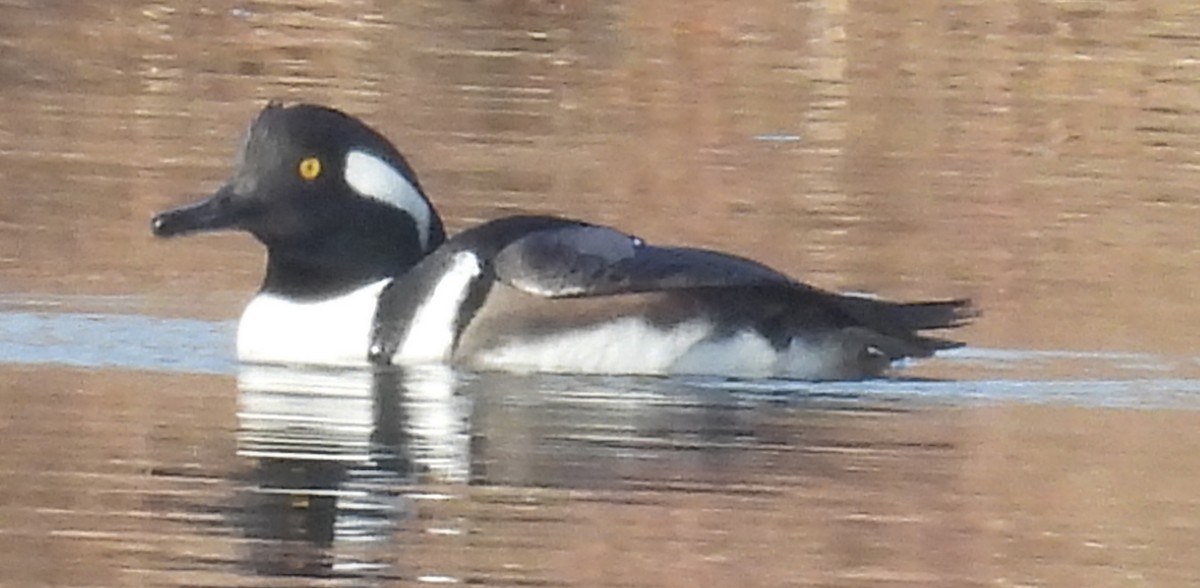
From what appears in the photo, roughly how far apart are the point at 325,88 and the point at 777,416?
8.08m

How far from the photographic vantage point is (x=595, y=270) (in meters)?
9.84

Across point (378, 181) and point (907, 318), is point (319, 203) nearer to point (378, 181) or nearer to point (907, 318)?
point (378, 181)

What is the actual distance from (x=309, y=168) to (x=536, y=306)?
0.92 metres

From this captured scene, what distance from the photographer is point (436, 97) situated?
17.3 meters

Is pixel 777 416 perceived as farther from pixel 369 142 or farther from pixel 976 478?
pixel 369 142

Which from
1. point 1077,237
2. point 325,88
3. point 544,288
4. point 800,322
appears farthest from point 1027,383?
point 325,88

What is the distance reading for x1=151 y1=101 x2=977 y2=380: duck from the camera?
9.86m

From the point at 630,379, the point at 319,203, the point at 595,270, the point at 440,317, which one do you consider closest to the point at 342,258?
the point at 319,203

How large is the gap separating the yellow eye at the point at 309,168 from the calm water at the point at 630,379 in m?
0.58

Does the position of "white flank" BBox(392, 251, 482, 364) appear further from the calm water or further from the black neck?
the black neck

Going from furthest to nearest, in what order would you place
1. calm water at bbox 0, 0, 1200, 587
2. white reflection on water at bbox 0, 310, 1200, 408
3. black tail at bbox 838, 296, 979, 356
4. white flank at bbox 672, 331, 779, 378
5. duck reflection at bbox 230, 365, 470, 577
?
black tail at bbox 838, 296, 979, 356
white flank at bbox 672, 331, 779, 378
white reflection on water at bbox 0, 310, 1200, 408
calm water at bbox 0, 0, 1200, 587
duck reflection at bbox 230, 365, 470, 577

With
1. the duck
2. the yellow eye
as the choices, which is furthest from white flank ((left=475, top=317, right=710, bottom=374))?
the yellow eye

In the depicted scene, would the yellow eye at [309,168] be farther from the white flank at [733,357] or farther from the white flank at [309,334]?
the white flank at [733,357]

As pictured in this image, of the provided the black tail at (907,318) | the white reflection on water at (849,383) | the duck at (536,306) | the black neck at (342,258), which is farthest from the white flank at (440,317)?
the black tail at (907,318)
